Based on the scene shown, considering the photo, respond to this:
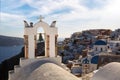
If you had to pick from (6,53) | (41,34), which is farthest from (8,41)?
(41,34)

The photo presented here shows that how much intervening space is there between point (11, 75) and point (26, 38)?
1539 mm

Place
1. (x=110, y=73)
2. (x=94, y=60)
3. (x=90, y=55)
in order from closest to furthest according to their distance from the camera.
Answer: (x=110, y=73) < (x=94, y=60) < (x=90, y=55)

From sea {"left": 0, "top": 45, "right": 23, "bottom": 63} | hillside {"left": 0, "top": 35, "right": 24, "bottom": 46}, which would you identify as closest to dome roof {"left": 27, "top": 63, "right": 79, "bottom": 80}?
sea {"left": 0, "top": 45, "right": 23, "bottom": 63}

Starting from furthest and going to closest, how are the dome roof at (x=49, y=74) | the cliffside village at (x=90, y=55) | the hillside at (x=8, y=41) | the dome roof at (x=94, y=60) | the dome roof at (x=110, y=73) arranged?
the hillside at (x=8, y=41)
the dome roof at (x=94, y=60)
the cliffside village at (x=90, y=55)
the dome roof at (x=110, y=73)
the dome roof at (x=49, y=74)

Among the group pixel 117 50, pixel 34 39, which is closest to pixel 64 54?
pixel 117 50

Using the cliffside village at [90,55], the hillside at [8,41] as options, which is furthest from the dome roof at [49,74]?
the hillside at [8,41]

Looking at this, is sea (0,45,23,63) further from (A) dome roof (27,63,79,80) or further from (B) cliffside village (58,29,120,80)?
(A) dome roof (27,63,79,80)

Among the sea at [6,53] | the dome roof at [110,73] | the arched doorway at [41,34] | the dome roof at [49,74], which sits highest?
the arched doorway at [41,34]

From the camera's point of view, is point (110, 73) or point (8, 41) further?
point (8, 41)

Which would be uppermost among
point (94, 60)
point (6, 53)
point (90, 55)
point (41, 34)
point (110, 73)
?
point (41, 34)

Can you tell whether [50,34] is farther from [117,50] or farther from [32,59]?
[117,50]

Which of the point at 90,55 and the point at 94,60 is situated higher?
the point at 90,55

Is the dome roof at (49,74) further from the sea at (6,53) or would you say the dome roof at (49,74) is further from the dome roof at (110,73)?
the sea at (6,53)

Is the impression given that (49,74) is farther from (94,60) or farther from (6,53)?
(6,53)
